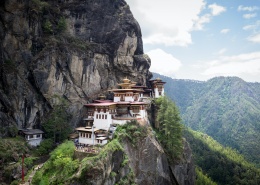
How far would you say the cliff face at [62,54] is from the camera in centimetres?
4372

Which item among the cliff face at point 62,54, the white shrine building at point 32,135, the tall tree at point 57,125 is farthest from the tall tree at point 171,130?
the white shrine building at point 32,135

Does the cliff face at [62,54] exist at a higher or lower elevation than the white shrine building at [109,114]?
higher

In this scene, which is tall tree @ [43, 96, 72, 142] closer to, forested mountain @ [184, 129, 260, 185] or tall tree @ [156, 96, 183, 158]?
tall tree @ [156, 96, 183, 158]

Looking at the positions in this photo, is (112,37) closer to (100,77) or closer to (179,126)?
(100,77)

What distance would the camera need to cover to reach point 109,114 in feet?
148

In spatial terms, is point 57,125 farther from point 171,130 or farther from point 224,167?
point 224,167

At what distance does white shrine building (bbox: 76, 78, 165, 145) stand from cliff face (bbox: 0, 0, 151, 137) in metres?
5.33

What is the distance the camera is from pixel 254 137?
19025cm

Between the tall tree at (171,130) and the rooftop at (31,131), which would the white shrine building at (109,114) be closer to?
the tall tree at (171,130)

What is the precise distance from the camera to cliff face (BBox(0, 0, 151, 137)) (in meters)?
43.7

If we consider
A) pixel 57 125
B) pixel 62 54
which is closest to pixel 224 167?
pixel 57 125

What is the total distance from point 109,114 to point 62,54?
54.2ft

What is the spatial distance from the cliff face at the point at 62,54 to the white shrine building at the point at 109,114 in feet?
17.5

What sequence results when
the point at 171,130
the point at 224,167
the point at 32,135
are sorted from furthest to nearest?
1. the point at 224,167
2. the point at 171,130
3. the point at 32,135
